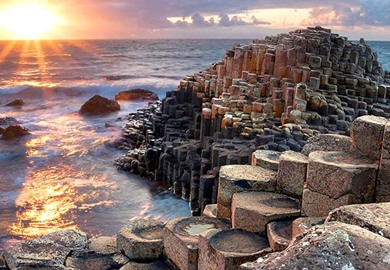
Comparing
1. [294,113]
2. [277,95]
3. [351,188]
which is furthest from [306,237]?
[277,95]

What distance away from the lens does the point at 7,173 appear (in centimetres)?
1447

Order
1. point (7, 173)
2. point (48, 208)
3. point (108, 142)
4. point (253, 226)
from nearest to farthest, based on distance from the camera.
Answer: point (253, 226) < point (48, 208) < point (7, 173) < point (108, 142)

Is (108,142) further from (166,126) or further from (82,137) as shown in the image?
(166,126)

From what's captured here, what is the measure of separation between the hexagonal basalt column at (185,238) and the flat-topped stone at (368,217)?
215 cm

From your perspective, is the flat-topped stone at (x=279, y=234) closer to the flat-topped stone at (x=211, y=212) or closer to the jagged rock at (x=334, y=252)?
the flat-topped stone at (x=211, y=212)

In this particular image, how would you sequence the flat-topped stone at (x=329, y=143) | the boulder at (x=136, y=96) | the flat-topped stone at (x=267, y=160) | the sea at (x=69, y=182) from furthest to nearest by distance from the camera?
the boulder at (x=136, y=96), the sea at (x=69, y=182), the flat-topped stone at (x=267, y=160), the flat-topped stone at (x=329, y=143)

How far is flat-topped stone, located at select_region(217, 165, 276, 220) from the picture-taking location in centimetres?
538

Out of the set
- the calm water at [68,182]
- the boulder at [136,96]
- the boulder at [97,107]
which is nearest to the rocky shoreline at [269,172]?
the calm water at [68,182]

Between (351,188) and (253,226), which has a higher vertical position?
(351,188)

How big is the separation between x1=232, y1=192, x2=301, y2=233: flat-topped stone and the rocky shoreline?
0.04ft

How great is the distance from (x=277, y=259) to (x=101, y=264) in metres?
3.78

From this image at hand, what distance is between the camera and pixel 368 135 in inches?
179

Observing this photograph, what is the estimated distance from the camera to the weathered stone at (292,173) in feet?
16.5

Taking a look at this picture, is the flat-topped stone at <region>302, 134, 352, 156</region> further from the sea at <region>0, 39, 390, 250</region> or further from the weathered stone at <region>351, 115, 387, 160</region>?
the sea at <region>0, 39, 390, 250</region>
